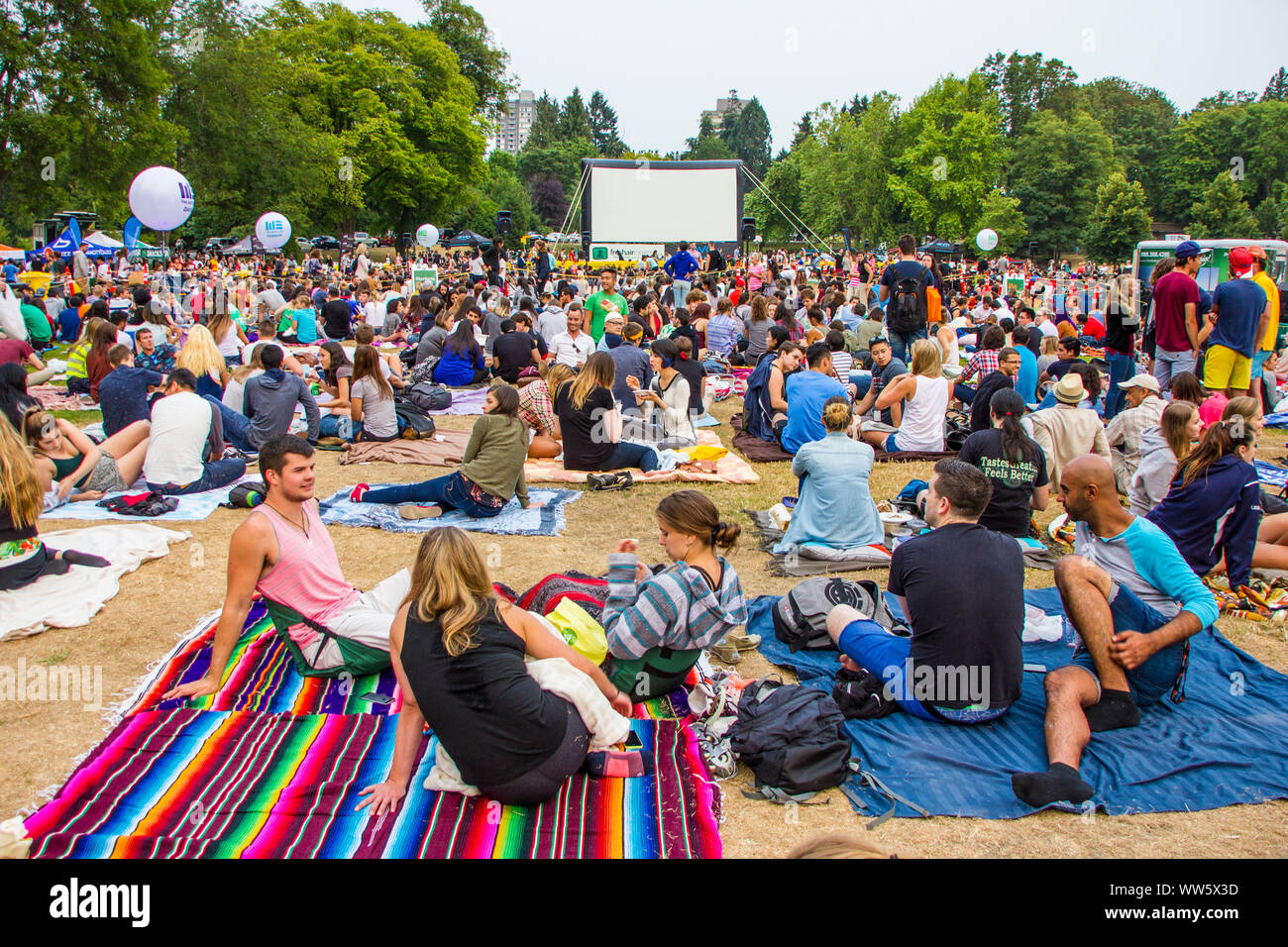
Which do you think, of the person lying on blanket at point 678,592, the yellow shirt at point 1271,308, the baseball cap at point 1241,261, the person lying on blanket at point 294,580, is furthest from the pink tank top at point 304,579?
the yellow shirt at point 1271,308

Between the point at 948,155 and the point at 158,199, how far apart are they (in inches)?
1446

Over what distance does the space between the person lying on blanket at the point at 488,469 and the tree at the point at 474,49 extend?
1742 inches

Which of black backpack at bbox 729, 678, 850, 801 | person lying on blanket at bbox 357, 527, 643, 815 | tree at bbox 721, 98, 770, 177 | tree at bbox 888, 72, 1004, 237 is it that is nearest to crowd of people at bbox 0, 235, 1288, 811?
person lying on blanket at bbox 357, 527, 643, 815

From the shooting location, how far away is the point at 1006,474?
19.0 feet

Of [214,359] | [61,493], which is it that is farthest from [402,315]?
[61,493]

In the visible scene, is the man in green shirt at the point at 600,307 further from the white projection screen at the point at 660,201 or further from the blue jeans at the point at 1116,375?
the white projection screen at the point at 660,201

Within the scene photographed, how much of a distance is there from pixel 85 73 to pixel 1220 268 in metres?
28.5

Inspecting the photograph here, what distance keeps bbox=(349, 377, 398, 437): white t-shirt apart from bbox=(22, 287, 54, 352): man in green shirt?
26.8 ft

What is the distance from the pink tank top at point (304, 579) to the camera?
4008mm

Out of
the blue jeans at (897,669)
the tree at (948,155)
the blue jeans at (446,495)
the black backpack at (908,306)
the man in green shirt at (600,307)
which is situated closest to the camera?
the blue jeans at (897,669)

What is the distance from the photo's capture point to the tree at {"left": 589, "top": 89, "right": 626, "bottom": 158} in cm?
10256

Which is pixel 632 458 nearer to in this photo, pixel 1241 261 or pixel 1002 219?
pixel 1241 261

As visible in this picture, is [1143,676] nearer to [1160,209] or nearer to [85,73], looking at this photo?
[85,73]

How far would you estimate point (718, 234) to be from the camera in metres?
29.2
